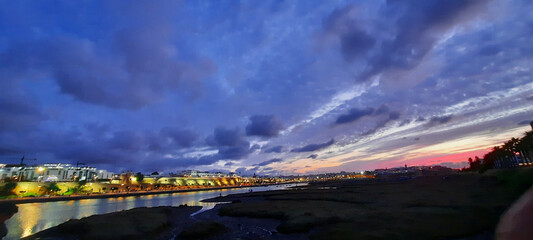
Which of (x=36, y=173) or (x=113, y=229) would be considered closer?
(x=113, y=229)

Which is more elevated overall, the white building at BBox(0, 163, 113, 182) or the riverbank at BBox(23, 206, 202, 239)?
the white building at BBox(0, 163, 113, 182)

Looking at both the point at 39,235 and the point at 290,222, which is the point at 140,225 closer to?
the point at 39,235

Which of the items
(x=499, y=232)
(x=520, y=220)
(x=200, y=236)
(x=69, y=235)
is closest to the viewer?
(x=520, y=220)

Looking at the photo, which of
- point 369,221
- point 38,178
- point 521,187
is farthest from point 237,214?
point 38,178

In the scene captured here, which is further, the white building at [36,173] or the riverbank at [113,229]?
the white building at [36,173]

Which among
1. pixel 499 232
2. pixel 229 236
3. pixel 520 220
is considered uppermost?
pixel 520 220

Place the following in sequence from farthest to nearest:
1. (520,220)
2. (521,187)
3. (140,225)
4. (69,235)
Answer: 1. (521,187)
2. (140,225)
3. (69,235)
4. (520,220)

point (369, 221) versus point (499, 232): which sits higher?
point (499, 232)

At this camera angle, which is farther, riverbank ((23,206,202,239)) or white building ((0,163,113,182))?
white building ((0,163,113,182))

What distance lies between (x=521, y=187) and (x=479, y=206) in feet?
63.0

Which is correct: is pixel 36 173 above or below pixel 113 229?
above

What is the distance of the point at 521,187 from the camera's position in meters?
46.1

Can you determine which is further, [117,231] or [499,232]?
[117,231]

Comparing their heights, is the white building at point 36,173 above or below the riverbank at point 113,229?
above
